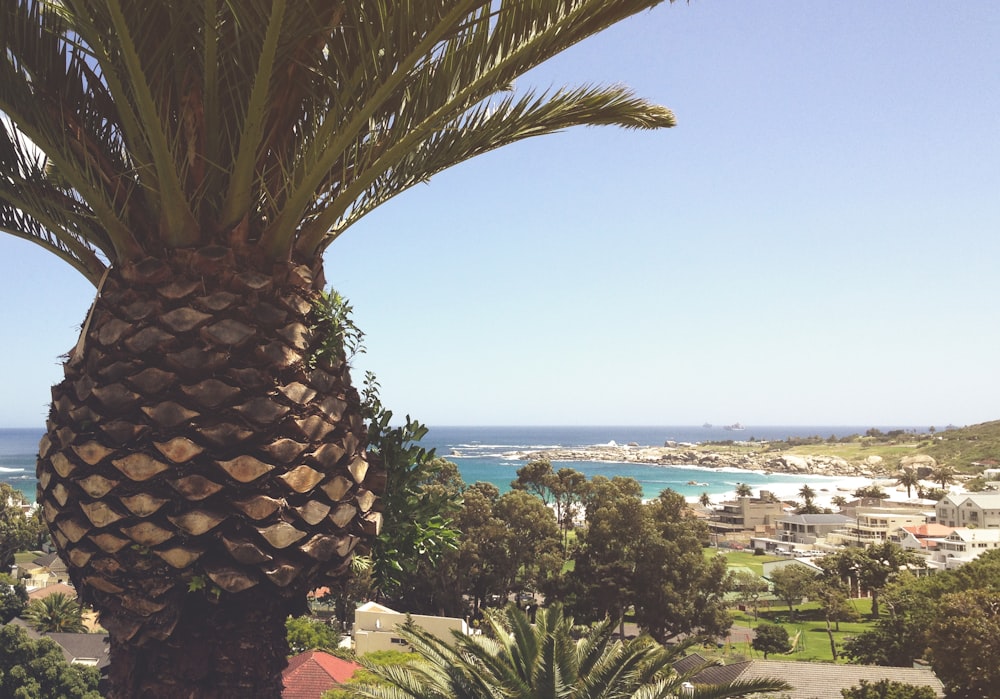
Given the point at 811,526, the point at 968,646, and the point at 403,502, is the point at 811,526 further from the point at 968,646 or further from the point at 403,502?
the point at 403,502

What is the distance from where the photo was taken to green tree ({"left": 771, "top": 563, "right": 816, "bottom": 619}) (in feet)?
141

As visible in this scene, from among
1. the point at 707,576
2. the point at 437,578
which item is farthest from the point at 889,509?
the point at 437,578

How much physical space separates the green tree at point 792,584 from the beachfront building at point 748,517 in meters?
35.3

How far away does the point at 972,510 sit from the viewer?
6800 centimetres

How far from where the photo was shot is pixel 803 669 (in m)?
21.6

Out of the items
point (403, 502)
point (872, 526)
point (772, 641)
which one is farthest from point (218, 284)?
point (872, 526)

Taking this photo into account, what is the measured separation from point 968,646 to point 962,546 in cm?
3999

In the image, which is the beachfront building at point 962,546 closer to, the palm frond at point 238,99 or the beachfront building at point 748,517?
the beachfront building at point 748,517

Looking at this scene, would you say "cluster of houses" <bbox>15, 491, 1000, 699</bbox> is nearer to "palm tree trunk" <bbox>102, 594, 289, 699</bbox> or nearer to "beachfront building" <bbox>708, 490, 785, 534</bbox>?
"beachfront building" <bbox>708, 490, 785, 534</bbox>

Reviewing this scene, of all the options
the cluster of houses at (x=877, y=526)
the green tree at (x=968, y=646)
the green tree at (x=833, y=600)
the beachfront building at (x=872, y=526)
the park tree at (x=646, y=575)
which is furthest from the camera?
the beachfront building at (x=872, y=526)

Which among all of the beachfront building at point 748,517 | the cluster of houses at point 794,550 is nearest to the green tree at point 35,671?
the cluster of houses at point 794,550

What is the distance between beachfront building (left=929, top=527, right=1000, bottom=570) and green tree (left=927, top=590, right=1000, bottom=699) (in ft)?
109

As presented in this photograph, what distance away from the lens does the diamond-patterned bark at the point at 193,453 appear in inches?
115

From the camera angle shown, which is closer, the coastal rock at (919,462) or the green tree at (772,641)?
the green tree at (772,641)
